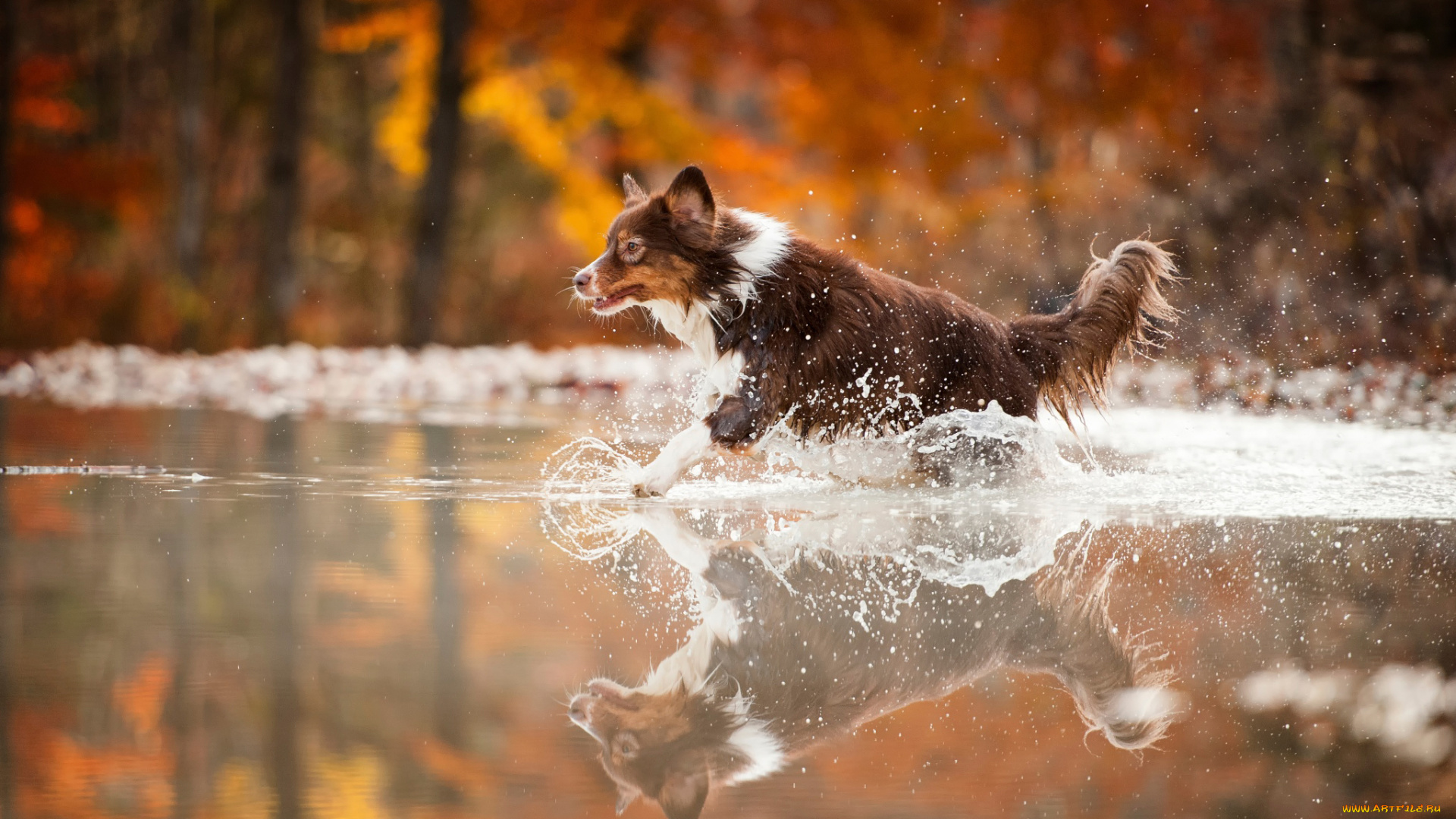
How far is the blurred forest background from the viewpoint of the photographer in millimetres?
14258

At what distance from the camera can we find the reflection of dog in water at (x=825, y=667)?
3037 millimetres

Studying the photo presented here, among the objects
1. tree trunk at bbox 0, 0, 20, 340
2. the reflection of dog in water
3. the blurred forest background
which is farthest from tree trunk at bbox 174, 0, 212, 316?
the reflection of dog in water

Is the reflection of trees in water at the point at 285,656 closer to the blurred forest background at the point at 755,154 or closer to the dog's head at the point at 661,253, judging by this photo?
the dog's head at the point at 661,253

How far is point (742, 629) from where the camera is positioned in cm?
395

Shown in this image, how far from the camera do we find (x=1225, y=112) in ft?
57.0

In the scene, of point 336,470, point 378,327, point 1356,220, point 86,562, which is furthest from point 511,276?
point 86,562

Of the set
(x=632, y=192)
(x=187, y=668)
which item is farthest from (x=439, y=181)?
A: (x=187, y=668)

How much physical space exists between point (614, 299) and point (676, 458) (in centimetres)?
86

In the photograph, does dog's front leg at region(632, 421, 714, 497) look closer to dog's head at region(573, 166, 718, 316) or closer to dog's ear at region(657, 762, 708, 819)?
dog's head at region(573, 166, 718, 316)

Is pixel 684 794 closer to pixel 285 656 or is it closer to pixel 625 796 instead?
pixel 625 796

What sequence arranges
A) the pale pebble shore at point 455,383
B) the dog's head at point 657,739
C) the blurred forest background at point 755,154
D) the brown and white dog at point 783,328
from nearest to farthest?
the dog's head at point 657,739 → the brown and white dog at point 783,328 → the pale pebble shore at point 455,383 → the blurred forest background at point 755,154

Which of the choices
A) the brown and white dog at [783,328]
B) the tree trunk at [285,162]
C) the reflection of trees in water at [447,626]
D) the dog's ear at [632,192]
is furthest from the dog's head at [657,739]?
the tree trunk at [285,162]

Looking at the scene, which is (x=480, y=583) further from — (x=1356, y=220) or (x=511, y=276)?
(x=511, y=276)

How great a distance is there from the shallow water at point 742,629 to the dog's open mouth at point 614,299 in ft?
2.67
